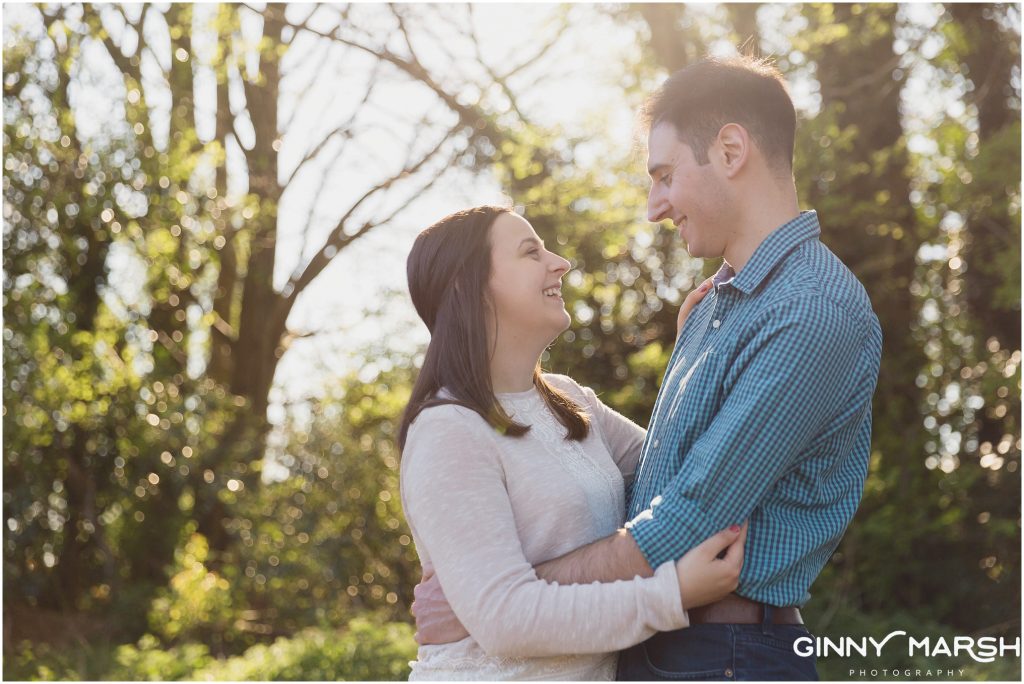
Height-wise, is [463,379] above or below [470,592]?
above

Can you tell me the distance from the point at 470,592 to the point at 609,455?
0.71 metres

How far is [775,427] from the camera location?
2074 millimetres

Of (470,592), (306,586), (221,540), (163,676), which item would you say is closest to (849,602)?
(306,586)

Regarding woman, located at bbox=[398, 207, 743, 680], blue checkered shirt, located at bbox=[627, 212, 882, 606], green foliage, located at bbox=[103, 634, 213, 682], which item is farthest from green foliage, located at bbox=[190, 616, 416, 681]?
blue checkered shirt, located at bbox=[627, 212, 882, 606]

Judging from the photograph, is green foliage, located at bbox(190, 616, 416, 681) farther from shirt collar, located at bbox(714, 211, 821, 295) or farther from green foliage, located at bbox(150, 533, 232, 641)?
shirt collar, located at bbox(714, 211, 821, 295)

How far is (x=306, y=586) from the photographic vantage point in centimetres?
902

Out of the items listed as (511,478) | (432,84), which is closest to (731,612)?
(511,478)

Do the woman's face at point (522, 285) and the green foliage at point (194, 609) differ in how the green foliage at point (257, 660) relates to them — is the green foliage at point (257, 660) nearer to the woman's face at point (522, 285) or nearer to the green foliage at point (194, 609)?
the green foliage at point (194, 609)

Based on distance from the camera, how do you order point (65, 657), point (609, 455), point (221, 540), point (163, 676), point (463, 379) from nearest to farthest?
point (463, 379), point (609, 455), point (163, 676), point (65, 657), point (221, 540)

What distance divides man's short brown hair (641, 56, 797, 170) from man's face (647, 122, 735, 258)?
0.03 metres

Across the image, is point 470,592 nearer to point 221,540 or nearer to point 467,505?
point 467,505

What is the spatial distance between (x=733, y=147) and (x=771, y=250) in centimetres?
29

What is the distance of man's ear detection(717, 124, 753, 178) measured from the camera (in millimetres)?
2516

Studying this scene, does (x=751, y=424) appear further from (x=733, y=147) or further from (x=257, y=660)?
(x=257, y=660)
